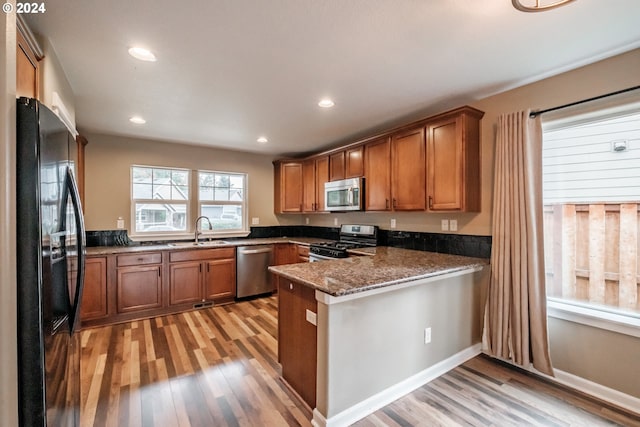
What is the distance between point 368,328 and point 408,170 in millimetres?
1836

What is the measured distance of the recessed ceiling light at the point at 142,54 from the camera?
6.14ft

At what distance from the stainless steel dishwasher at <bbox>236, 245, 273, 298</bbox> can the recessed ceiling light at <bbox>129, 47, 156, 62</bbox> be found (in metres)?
2.81

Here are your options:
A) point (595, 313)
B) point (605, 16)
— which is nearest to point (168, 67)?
point (605, 16)

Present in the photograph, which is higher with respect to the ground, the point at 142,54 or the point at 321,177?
the point at 142,54

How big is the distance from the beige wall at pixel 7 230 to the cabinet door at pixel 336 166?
344 cm

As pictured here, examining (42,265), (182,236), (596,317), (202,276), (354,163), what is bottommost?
(202,276)

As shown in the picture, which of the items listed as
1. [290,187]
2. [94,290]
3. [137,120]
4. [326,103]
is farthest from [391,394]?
[137,120]

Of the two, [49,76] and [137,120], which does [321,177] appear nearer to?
[137,120]

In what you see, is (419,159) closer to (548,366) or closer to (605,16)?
(605,16)

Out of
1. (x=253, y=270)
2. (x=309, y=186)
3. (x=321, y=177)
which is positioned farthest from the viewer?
(x=309, y=186)

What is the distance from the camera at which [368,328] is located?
191 cm

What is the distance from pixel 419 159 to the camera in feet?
9.77

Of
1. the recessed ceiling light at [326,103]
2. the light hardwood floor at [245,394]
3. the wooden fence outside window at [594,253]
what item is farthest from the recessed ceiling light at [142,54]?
the wooden fence outside window at [594,253]

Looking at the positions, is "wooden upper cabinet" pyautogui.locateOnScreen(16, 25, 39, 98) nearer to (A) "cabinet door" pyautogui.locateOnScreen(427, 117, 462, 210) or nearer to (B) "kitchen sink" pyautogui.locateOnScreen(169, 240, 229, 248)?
(B) "kitchen sink" pyautogui.locateOnScreen(169, 240, 229, 248)
